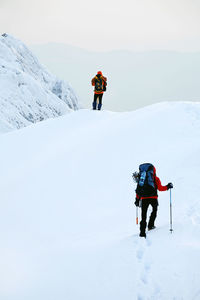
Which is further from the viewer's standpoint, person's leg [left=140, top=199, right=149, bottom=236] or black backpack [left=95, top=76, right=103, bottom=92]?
black backpack [left=95, top=76, right=103, bottom=92]

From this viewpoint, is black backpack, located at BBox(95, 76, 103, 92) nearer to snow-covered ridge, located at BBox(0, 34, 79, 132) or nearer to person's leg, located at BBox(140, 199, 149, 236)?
person's leg, located at BBox(140, 199, 149, 236)

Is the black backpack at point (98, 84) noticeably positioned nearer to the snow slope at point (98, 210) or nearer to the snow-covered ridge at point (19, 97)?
the snow slope at point (98, 210)

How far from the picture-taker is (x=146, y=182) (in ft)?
23.6

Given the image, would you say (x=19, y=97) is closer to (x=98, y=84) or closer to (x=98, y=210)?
(x=98, y=84)

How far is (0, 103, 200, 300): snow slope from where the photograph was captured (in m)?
6.03

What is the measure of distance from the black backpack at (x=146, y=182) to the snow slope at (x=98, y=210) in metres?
0.99

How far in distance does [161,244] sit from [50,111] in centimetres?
11943

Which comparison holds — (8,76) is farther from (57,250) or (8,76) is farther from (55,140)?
(57,250)

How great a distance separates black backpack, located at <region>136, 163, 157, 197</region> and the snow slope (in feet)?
3.24

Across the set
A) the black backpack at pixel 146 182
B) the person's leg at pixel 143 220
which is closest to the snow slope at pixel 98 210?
the person's leg at pixel 143 220

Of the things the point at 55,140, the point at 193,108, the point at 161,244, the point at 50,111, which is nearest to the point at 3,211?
the point at 161,244

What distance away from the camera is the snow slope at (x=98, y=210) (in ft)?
19.8

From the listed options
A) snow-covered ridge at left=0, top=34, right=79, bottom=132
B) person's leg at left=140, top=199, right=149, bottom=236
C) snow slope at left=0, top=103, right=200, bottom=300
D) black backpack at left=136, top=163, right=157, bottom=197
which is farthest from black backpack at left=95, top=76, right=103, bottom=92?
snow-covered ridge at left=0, top=34, right=79, bottom=132

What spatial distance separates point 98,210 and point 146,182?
3259mm
